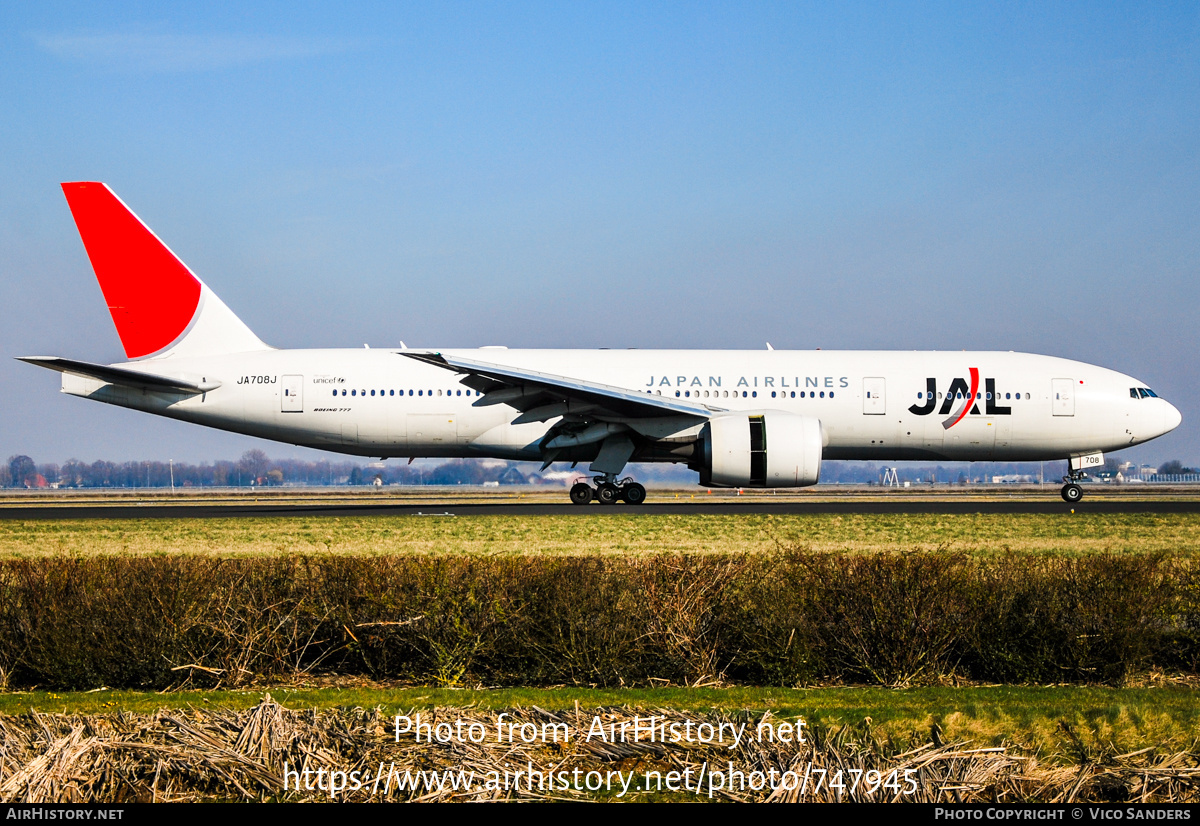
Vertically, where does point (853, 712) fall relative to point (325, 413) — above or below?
below

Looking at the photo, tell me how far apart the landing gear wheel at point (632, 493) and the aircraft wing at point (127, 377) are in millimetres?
10877

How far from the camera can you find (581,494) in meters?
26.0

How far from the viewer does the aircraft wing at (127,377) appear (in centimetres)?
2416

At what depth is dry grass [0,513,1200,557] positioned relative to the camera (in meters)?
15.1

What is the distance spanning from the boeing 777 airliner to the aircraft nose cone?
783mm

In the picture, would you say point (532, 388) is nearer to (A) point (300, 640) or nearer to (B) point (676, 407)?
(B) point (676, 407)

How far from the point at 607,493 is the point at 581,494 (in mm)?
808

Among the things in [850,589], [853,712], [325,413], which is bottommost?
[853,712]

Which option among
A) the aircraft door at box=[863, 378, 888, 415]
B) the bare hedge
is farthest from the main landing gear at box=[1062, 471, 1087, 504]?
the bare hedge

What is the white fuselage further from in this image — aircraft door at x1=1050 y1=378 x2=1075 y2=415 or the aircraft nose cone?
the aircraft nose cone

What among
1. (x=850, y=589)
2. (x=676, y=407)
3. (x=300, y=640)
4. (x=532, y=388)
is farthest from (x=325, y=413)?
(x=850, y=589)
